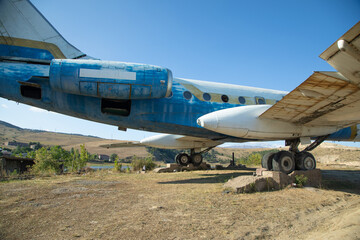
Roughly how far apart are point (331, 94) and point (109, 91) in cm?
584

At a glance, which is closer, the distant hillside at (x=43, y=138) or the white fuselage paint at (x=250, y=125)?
the white fuselage paint at (x=250, y=125)

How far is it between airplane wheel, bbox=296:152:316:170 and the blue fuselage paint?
2886 mm

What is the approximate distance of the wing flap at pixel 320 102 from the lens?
4547mm

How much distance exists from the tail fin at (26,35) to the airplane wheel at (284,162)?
812cm

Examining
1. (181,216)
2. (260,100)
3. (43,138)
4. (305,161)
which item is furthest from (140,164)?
(43,138)

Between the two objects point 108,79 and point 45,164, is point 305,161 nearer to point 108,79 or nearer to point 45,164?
point 108,79

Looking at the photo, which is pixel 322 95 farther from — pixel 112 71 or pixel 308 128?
pixel 112 71

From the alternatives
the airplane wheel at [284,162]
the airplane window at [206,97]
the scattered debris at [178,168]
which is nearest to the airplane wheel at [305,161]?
the airplane wheel at [284,162]

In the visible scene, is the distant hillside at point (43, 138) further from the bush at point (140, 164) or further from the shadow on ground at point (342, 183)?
the shadow on ground at point (342, 183)

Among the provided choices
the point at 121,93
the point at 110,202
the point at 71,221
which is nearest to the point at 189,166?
the point at 121,93

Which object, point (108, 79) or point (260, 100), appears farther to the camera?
point (260, 100)

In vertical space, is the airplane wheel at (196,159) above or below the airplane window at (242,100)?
below

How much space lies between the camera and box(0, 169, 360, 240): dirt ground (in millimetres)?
2820

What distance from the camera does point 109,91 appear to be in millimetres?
6277
